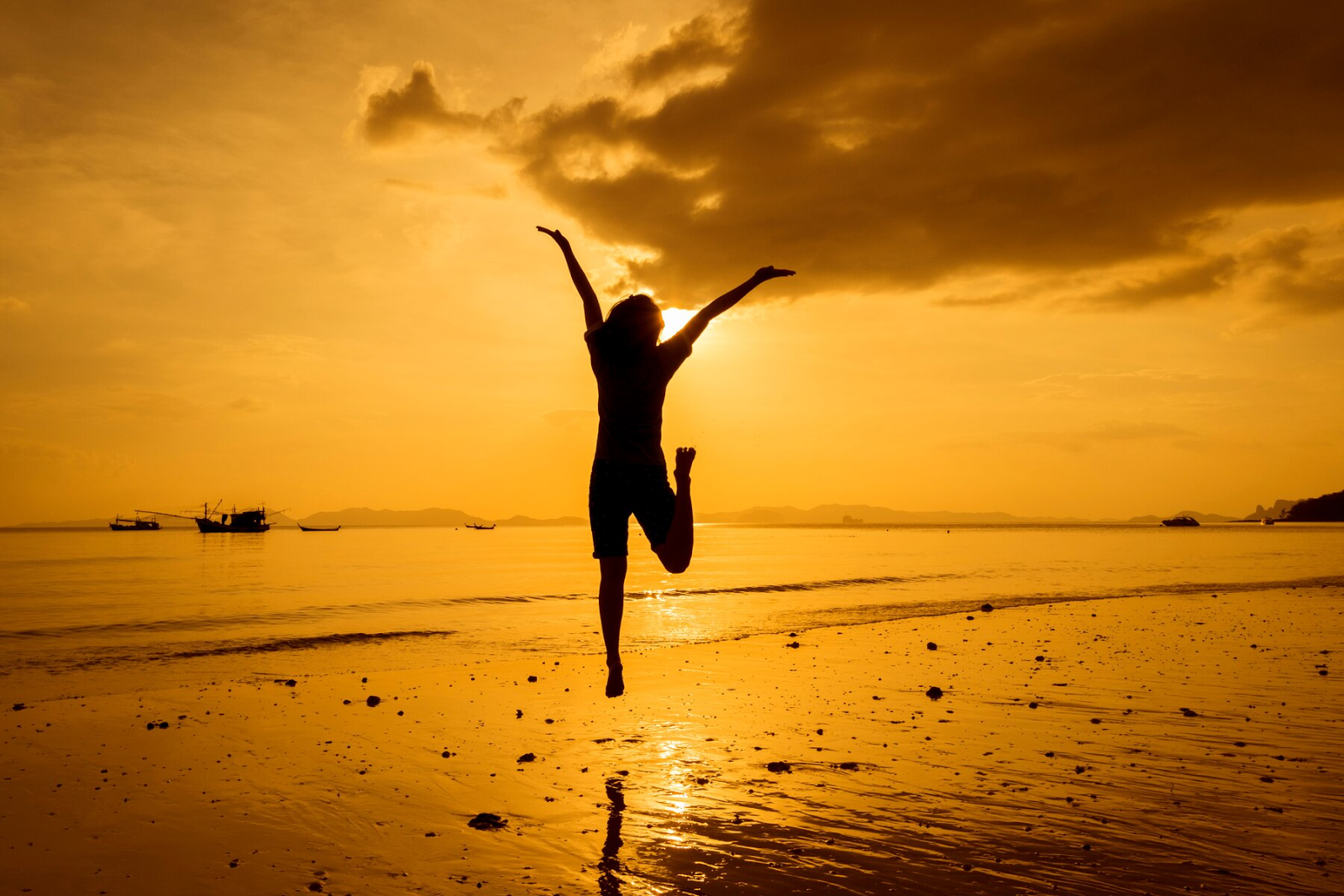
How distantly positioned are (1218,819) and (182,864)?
23.4 feet

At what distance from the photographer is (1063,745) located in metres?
8.08

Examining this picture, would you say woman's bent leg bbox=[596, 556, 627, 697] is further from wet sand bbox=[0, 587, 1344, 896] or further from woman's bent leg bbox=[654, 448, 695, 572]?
wet sand bbox=[0, 587, 1344, 896]

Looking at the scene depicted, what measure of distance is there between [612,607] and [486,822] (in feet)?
6.05

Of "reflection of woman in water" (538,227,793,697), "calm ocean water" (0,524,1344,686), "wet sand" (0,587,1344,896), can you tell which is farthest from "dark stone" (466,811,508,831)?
"calm ocean water" (0,524,1344,686)

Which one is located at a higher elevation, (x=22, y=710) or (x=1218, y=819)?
(x=1218, y=819)

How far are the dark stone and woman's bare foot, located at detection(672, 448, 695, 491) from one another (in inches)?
112

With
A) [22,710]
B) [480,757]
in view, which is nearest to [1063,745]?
[480,757]

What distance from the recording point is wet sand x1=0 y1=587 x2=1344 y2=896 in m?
5.34

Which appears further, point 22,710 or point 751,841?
point 22,710

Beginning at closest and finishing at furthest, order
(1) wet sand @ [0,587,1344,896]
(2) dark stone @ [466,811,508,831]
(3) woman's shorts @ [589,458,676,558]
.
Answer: (1) wet sand @ [0,587,1344,896], (3) woman's shorts @ [589,458,676,558], (2) dark stone @ [466,811,508,831]

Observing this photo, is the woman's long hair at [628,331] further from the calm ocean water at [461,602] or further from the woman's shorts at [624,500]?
the calm ocean water at [461,602]

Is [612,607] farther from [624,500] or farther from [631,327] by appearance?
[631,327]

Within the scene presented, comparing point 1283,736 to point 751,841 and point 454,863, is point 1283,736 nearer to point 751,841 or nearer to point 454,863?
point 751,841

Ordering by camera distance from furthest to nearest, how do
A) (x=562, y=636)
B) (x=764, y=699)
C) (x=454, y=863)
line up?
→ (x=562, y=636), (x=764, y=699), (x=454, y=863)
